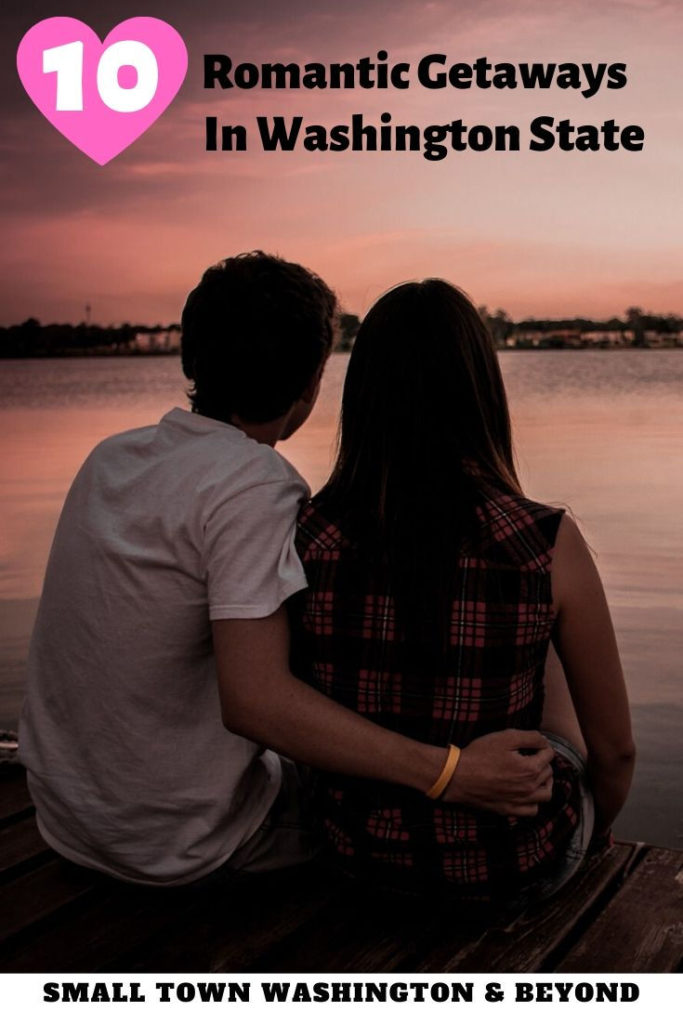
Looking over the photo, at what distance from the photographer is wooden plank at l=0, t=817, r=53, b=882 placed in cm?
240

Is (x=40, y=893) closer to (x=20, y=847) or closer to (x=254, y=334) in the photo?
(x=20, y=847)

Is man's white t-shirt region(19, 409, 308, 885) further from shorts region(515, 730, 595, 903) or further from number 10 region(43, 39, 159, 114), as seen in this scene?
number 10 region(43, 39, 159, 114)

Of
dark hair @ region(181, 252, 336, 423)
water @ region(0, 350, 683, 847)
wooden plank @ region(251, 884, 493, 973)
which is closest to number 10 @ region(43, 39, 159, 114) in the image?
water @ region(0, 350, 683, 847)

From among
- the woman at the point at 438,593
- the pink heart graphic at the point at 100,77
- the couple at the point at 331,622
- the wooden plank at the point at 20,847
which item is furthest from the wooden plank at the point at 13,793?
the pink heart graphic at the point at 100,77

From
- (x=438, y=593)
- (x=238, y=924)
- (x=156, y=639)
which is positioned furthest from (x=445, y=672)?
(x=238, y=924)

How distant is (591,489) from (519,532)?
8.93 metres

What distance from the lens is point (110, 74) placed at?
200 inches

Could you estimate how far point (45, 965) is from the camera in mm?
1972

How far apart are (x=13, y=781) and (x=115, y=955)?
3.38 ft

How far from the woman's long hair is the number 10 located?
3624mm

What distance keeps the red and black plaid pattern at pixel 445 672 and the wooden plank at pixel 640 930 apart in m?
0.18

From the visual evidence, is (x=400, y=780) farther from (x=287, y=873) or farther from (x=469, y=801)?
(x=287, y=873)

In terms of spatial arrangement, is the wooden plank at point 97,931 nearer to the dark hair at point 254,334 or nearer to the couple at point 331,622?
the couple at point 331,622

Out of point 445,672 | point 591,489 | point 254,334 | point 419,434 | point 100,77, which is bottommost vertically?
point 591,489
